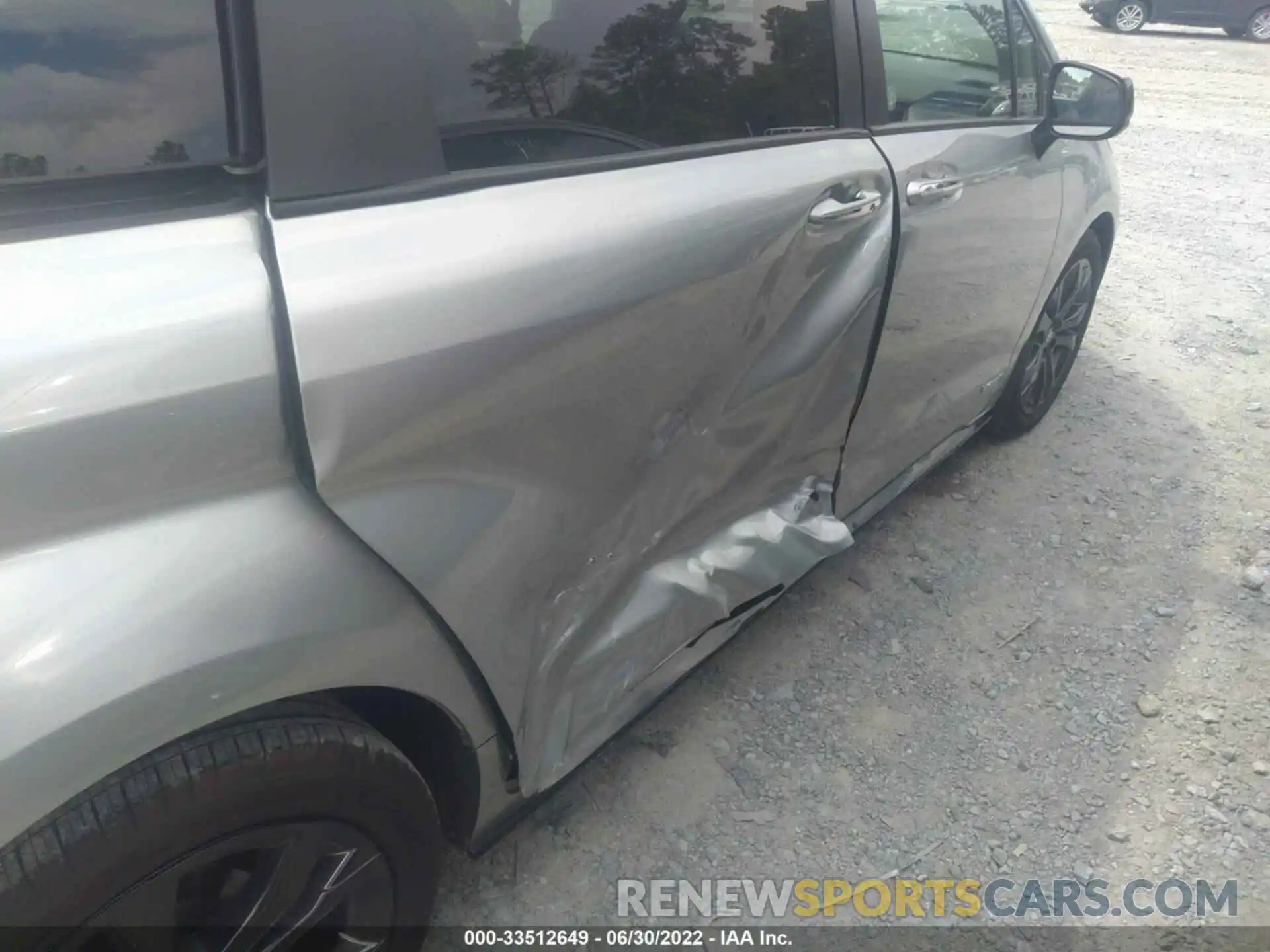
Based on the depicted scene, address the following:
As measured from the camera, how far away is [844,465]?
230 cm

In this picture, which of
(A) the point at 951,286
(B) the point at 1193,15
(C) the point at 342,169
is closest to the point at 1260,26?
(B) the point at 1193,15

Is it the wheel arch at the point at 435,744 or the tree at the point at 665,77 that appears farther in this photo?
the tree at the point at 665,77

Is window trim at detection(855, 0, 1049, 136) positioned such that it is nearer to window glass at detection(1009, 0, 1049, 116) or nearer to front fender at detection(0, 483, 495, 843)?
window glass at detection(1009, 0, 1049, 116)

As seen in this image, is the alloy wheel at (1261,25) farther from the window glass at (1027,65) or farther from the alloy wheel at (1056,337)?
the window glass at (1027,65)

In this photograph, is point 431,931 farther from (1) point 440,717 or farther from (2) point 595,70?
(2) point 595,70

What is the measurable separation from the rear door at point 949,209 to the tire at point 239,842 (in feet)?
4.60

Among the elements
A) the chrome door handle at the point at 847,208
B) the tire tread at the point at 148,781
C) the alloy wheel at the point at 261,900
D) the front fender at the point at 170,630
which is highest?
the chrome door handle at the point at 847,208

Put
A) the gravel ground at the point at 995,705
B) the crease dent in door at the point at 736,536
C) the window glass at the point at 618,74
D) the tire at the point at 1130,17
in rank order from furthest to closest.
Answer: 1. the tire at the point at 1130,17
2. the gravel ground at the point at 995,705
3. the crease dent in door at the point at 736,536
4. the window glass at the point at 618,74

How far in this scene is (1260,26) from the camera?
13750 millimetres

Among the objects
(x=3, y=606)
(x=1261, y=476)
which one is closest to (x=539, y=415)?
(x=3, y=606)

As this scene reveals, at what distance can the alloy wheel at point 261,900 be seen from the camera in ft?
3.65

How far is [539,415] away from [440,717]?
48 cm

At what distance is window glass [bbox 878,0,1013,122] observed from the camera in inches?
84.3

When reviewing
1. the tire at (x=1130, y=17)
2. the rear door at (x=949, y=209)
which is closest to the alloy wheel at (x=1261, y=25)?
the tire at (x=1130, y=17)
